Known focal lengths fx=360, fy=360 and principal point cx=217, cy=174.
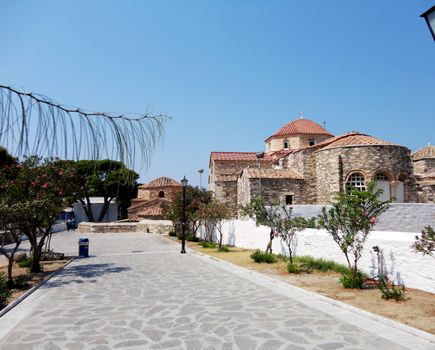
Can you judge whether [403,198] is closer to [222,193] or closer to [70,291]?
[222,193]

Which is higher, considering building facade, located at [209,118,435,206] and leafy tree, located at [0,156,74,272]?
building facade, located at [209,118,435,206]

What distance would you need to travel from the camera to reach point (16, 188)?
39.5 feet

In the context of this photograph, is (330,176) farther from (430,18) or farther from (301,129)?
(430,18)

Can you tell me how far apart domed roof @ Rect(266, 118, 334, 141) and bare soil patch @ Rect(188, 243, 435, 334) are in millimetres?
28730

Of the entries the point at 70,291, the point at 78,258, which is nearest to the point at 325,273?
the point at 70,291

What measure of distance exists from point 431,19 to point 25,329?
24.4ft

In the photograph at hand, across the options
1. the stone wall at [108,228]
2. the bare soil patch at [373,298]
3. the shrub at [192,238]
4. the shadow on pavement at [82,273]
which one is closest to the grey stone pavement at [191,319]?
the shadow on pavement at [82,273]

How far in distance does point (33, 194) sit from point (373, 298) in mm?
11087

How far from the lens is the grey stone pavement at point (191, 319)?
224 inches

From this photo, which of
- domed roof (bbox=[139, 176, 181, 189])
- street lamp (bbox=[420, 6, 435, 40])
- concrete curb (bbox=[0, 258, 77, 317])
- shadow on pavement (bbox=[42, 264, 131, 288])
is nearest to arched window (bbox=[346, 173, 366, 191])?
shadow on pavement (bbox=[42, 264, 131, 288])

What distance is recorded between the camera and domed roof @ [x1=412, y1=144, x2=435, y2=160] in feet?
126

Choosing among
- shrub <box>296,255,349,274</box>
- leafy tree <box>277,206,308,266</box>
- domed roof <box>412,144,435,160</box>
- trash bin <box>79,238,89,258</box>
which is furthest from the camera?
domed roof <box>412,144,435,160</box>

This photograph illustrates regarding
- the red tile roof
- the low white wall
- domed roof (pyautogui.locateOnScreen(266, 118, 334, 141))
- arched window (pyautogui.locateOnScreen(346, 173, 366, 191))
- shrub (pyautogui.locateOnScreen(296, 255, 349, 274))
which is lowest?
shrub (pyautogui.locateOnScreen(296, 255, 349, 274))

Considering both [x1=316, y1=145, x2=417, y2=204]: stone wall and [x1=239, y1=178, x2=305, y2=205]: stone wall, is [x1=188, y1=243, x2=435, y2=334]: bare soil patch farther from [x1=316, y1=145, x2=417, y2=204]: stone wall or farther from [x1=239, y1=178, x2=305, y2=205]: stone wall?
[x1=239, y1=178, x2=305, y2=205]: stone wall
